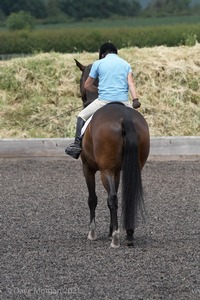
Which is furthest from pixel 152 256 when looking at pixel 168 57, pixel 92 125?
pixel 168 57

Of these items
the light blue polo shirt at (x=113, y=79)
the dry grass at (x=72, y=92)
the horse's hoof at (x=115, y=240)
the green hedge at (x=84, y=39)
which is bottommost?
the green hedge at (x=84, y=39)

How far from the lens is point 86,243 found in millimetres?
9305

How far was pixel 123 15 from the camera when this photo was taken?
53969 mm

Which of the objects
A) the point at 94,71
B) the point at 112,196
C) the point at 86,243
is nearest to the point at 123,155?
the point at 112,196

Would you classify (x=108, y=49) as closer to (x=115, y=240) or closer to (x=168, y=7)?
(x=115, y=240)

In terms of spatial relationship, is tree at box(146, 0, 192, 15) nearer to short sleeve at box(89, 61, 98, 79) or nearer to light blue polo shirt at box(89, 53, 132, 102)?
short sleeve at box(89, 61, 98, 79)

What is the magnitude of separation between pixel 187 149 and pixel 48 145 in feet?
7.00

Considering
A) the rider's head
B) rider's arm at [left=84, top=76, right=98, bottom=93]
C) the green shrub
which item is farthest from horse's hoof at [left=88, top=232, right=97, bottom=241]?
the green shrub

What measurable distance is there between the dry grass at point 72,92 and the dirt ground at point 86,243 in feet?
9.19

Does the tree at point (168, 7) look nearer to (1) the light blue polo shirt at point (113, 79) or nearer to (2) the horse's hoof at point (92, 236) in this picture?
(1) the light blue polo shirt at point (113, 79)

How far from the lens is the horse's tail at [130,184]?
9000 millimetres

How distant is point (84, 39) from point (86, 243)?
62.3 feet

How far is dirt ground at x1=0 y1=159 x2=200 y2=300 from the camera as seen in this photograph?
725 cm

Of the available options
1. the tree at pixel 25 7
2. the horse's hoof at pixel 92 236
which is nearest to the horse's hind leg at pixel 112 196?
the horse's hoof at pixel 92 236
